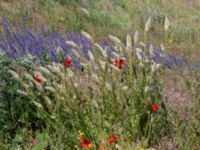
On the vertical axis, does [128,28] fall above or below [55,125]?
below

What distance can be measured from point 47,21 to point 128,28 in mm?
2681

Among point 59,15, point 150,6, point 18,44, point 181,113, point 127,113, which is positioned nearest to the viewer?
point 127,113

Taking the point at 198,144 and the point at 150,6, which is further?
the point at 150,6

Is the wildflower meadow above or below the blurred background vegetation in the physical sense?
above

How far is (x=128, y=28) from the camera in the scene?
12.6 m

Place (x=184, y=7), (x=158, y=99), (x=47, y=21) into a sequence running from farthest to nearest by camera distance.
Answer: (x=184, y=7), (x=47, y=21), (x=158, y=99)

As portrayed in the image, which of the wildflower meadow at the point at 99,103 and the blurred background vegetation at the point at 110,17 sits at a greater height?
the wildflower meadow at the point at 99,103

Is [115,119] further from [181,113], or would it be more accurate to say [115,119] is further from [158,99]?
[181,113]

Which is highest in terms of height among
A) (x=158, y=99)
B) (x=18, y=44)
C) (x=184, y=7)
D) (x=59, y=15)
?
(x=158, y=99)

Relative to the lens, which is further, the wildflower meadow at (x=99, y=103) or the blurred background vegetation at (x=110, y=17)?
the blurred background vegetation at (x=110, y=17)

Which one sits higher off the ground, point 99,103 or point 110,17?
point 99,103

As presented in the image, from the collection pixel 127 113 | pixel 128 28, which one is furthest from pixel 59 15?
pixel 127 113

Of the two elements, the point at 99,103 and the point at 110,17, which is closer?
the point at 99,103

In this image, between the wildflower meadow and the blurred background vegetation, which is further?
the blurred background vegetation
